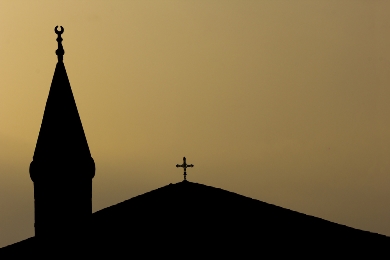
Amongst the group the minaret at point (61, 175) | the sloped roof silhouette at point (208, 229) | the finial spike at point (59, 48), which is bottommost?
the sloped roof silhouette at point (208, 229)

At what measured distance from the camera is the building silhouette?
32.4 meters

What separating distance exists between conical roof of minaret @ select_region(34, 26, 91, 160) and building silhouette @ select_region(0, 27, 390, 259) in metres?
0.03

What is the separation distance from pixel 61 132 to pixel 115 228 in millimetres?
2931

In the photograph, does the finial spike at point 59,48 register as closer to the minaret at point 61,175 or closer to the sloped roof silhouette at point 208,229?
the minaret at point 61,175

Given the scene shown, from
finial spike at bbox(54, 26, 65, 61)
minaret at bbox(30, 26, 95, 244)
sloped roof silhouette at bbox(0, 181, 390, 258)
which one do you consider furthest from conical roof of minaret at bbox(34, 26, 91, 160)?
sloped roof silhouette at bbox(0, 181, 390, 258)

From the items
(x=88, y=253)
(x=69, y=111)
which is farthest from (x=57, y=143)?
(x=88, y=253)

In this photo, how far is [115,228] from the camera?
3353 cm

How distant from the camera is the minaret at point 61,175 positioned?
32.7m

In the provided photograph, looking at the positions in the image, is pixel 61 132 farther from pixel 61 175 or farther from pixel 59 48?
pixel 59 48

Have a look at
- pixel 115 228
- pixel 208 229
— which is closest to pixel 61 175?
A: pixel 115 228

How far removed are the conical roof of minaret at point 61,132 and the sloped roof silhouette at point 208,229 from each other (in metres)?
2.20

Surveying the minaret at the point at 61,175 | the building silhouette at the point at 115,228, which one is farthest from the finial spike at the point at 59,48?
the minaret at the point at 61,175

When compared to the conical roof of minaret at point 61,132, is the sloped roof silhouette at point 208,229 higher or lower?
lower

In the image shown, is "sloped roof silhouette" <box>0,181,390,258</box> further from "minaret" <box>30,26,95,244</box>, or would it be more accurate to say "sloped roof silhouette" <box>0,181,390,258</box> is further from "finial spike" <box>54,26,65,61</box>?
"finial spike" <box>54,26,65,61</box>
